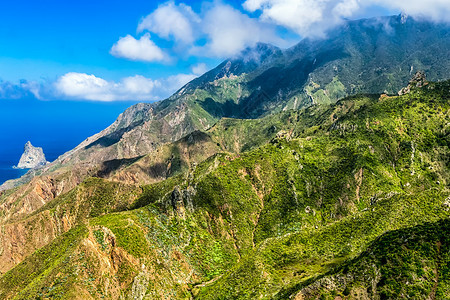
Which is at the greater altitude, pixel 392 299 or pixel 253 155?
pixel 253 155

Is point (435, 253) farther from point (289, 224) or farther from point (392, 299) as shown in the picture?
point (289, 224)

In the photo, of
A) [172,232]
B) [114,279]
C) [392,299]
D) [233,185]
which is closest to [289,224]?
[233,185]

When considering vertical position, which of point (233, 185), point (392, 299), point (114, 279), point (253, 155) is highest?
point (253, 155)

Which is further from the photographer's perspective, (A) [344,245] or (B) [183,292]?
(B) [183,292]

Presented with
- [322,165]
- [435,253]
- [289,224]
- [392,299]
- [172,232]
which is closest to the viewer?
[392,299]

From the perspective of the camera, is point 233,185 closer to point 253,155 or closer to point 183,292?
point 253,155

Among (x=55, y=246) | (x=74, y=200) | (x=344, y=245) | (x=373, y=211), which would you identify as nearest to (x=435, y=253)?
(x=344, y=245)

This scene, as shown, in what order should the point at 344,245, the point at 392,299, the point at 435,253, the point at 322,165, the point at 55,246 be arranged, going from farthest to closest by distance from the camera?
the point at 322,165 < the point at 55,246 < the point at 344,245 < the point at 435,253 < the point at 392,299
